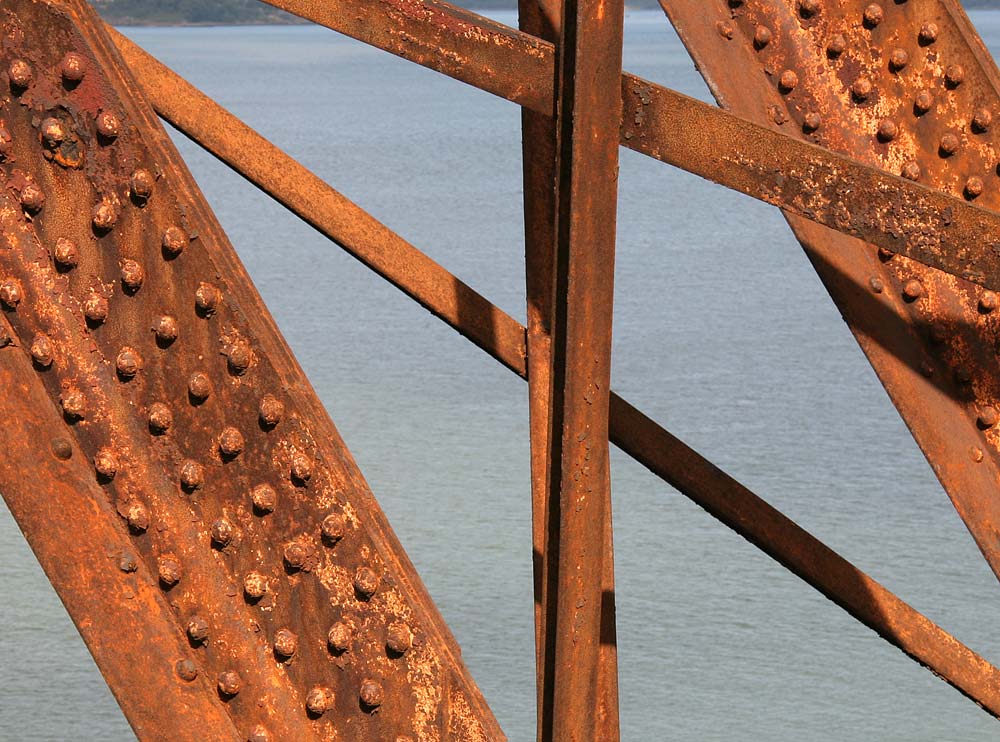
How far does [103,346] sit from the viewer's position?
5.77ft

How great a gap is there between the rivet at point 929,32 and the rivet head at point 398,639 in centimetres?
139

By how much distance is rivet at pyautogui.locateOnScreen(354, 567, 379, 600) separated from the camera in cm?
175

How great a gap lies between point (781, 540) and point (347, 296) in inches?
376

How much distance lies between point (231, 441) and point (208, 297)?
0.47ft

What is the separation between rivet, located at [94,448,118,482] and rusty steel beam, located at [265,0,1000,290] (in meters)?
0.59

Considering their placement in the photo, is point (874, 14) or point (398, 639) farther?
point (874, 14)

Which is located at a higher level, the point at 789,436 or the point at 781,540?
the point at 789,436

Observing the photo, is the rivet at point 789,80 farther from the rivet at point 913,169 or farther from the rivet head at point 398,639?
the rivet head at point 398,639

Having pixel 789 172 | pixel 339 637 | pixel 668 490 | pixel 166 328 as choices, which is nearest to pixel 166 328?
pixel 166 328

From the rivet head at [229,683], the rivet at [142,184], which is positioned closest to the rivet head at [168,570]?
the rivet head at [229,683]

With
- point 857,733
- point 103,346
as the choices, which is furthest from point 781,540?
point 857,733

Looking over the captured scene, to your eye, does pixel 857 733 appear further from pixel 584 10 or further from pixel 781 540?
pixel 584 10

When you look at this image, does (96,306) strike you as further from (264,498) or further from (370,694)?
(370,694)

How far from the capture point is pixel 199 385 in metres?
1.73
